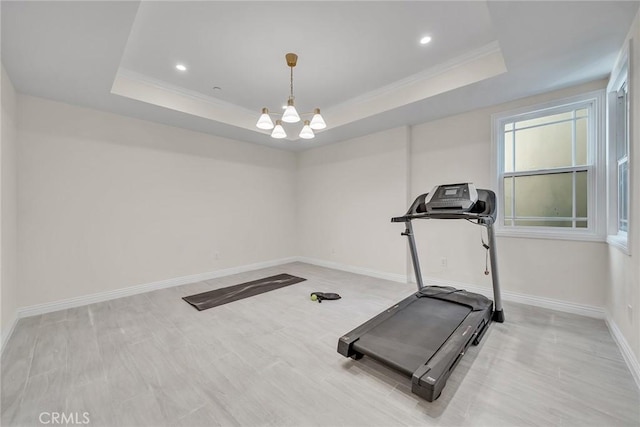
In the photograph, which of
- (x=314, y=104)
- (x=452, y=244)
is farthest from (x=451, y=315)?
(x=314, y=104)

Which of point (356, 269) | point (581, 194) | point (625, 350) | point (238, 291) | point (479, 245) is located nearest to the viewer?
point (625, 350)

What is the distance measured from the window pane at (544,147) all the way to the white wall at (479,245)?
0.33 meters

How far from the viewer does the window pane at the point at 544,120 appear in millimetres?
2969

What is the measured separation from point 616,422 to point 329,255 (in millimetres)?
4108

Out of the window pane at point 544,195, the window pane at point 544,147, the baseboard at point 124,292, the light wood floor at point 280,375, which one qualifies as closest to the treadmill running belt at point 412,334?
the light wood floor at point 280,375

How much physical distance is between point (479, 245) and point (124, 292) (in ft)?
16.2

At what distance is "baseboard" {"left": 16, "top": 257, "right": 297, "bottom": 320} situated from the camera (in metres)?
2.91

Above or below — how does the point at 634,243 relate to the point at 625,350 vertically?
above

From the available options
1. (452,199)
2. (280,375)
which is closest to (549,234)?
(452,199)

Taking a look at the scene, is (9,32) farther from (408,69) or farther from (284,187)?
(284,187)

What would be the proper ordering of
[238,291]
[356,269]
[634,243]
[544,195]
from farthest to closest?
[356,269]
[238,291]
[544,195]
[634,243]

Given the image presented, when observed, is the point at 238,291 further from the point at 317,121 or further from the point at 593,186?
Result: the point at 593,186

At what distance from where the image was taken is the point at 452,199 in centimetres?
269

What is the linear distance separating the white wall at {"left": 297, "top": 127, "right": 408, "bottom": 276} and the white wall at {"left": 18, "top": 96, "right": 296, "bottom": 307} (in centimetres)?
111
